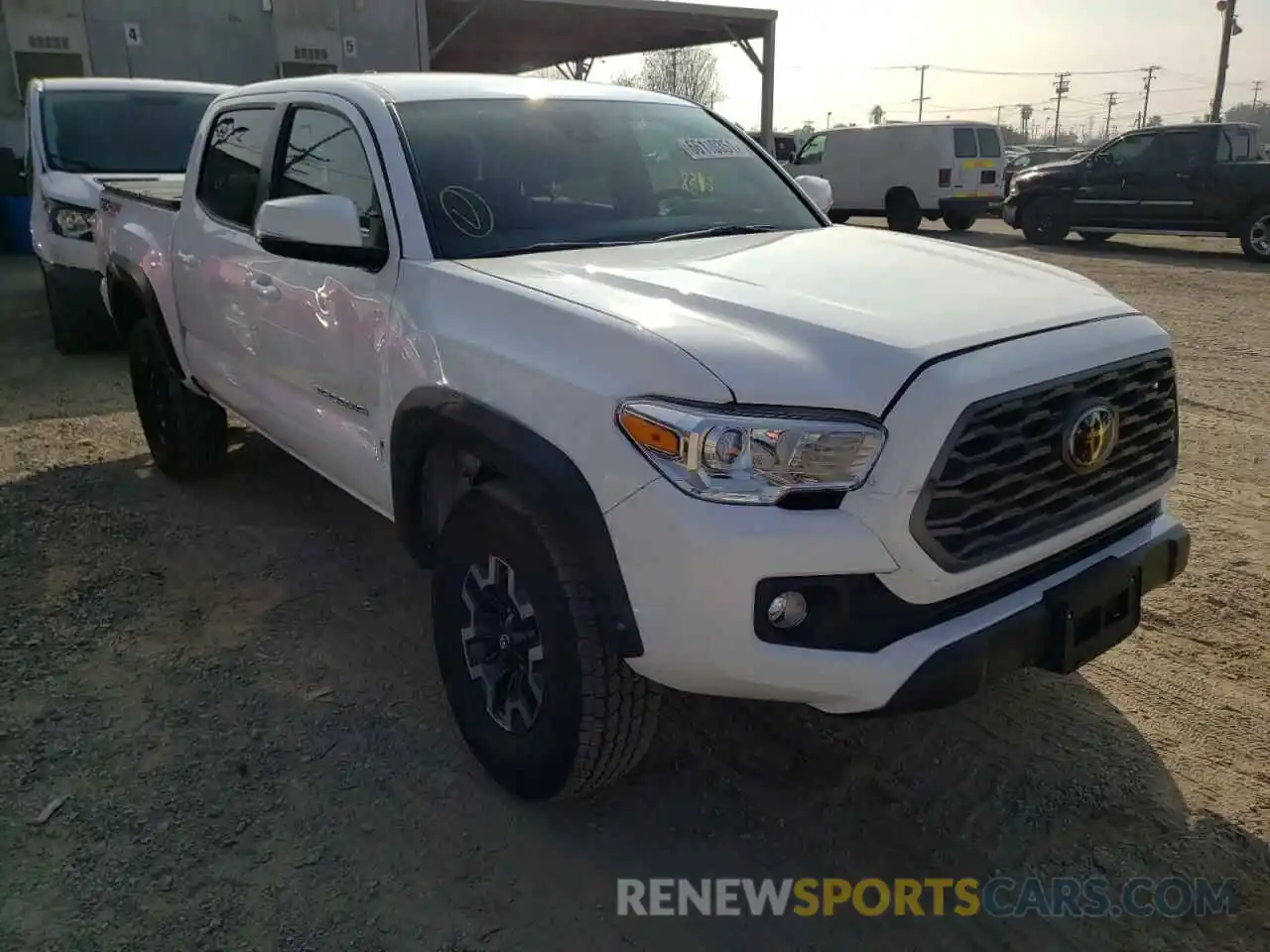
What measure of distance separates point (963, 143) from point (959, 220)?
140 centimetres


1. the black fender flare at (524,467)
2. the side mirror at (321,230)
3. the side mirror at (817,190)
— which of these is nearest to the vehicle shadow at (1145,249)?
the side mirror at (817,190)

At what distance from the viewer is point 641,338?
2273mm

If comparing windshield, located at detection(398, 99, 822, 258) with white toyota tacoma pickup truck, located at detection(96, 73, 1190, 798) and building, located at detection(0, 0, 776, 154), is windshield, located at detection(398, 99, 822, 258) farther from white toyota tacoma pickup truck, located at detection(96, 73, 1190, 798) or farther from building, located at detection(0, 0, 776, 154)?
building, located at detection(0, 0, 776, 154)

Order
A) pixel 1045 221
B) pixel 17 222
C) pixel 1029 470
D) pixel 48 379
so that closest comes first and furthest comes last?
pixel 1029 470
pixel 48 379
pixel 17 222
pixel 1045 221

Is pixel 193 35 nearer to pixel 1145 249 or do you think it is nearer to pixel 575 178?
pixel 575 178

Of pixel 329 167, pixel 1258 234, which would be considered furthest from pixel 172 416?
pixel 1258 234

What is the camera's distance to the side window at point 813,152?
2180 centimetres

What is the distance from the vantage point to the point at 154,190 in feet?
19.1

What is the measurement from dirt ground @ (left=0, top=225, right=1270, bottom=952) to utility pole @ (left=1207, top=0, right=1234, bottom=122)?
130 ft

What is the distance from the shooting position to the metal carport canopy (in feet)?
65.1

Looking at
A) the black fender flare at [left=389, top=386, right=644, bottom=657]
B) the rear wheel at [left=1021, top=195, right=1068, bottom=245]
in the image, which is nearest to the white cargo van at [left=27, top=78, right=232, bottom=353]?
the black fender flare at [left=389, top=386, right=644, bottom=657]

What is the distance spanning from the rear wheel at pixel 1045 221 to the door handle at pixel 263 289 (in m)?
15.9

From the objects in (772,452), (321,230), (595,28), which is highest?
(595,28)

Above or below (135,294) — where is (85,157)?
above
